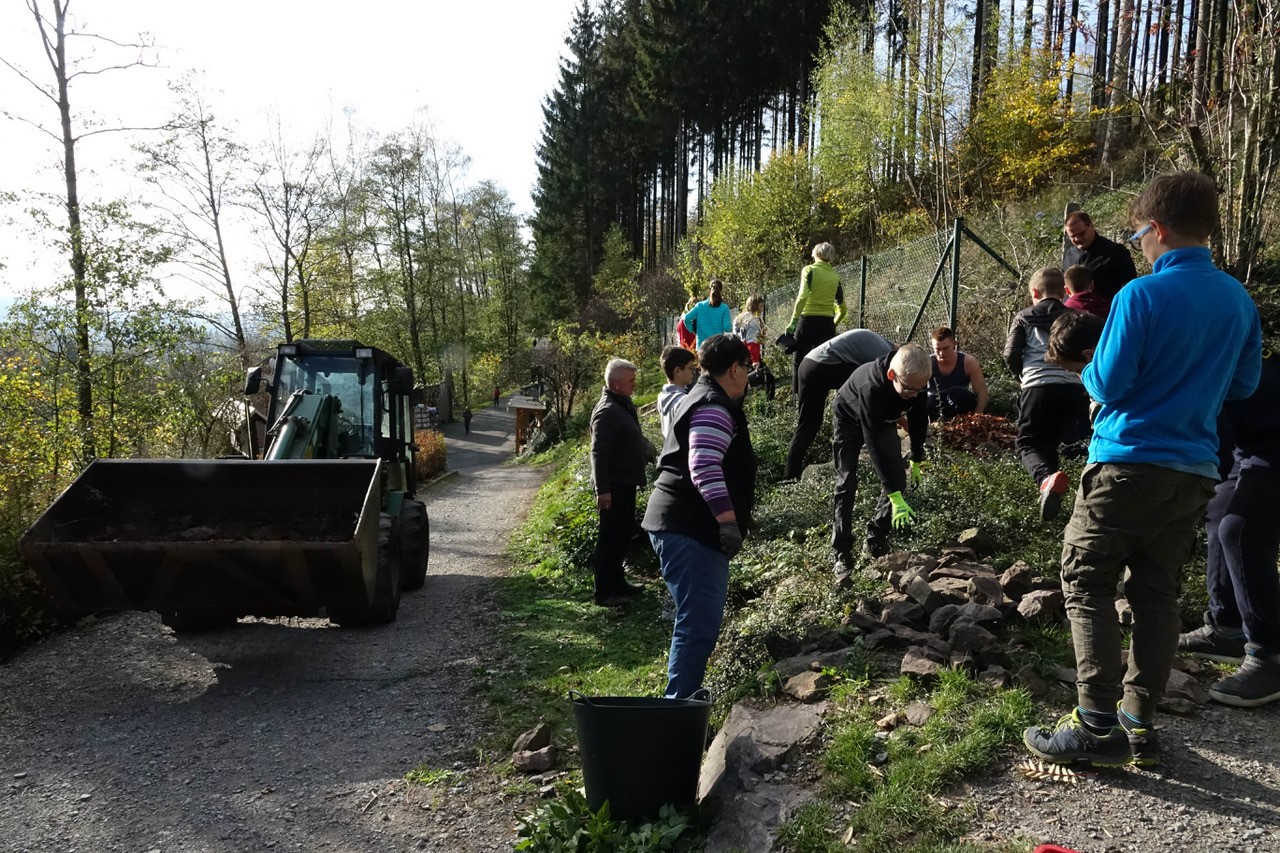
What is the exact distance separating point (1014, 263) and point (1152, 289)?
909cm

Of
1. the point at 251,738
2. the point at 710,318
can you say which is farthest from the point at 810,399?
the point at 251,738

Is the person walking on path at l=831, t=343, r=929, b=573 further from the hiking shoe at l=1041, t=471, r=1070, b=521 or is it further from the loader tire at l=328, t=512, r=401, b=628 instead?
the loader tire at l=328, t=512, r=401, b=628

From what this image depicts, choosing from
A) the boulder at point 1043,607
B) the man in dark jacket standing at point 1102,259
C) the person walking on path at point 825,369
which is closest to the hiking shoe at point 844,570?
the boulder at point 1043,607

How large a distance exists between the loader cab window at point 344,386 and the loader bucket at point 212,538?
1824 millimetres

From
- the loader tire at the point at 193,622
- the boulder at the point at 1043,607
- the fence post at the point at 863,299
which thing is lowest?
the loader tire at the point at 193,622

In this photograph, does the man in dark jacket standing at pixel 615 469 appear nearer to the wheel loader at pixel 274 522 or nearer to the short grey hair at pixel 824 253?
the wheel loader at pixel 274 522

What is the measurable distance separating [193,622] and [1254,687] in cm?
701

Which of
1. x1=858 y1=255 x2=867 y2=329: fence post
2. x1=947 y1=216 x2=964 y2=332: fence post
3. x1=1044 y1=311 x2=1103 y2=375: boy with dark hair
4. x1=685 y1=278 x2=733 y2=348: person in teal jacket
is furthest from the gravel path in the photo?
x1=858 y1=255 x2=867 y2=329: fence post

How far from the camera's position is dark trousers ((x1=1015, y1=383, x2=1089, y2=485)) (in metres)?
5.30

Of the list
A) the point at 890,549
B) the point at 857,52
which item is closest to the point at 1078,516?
the point at 890,549

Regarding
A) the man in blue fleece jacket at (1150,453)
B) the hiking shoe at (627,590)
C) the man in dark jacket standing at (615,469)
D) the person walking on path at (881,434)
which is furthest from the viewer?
the hiking shoe at (627,590)

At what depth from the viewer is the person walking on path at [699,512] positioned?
12.2 ft

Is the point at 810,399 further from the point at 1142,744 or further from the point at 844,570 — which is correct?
the point at 1142,744

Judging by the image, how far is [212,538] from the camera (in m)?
5.75
